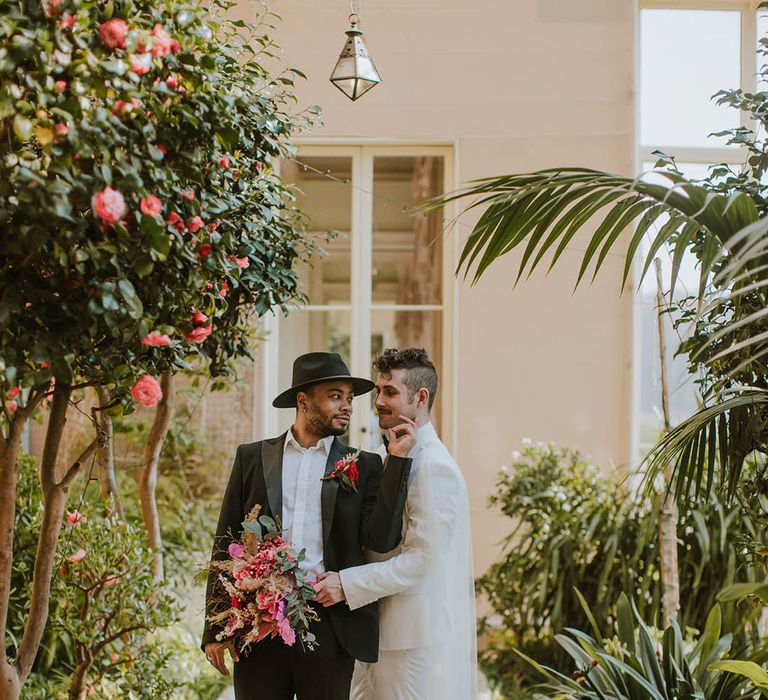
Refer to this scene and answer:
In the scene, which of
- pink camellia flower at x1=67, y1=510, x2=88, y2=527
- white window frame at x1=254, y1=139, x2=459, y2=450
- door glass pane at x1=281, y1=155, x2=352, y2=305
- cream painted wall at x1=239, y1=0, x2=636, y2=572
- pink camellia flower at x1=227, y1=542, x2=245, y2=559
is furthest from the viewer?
door glass pane at x1=281, y1=155, x2=352, y2=305

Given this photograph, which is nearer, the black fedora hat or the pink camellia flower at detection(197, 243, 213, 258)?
the pink camellia flower at detection(197, 243, 213, 258)

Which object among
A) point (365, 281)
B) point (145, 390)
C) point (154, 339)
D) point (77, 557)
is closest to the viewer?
point (154, 339)

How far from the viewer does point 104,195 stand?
6.52ft

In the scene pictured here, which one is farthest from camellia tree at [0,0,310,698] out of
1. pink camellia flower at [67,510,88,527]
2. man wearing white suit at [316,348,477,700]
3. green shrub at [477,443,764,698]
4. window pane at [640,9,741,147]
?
window pane at [640,9,741,147]

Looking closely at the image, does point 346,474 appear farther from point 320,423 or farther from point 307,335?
point 307,335

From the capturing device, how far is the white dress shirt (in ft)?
9.61

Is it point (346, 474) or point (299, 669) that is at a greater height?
point (346, 474)

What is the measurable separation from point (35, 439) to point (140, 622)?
2782 mm

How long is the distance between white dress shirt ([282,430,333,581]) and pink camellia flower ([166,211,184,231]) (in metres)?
1.03

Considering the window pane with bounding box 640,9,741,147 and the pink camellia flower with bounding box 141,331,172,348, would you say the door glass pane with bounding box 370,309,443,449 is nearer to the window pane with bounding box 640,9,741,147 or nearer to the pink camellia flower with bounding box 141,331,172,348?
the window pane with bounding box 640,9,741,147

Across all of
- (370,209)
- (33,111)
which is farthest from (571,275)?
(33,111)

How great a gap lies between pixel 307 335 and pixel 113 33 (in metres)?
4.08

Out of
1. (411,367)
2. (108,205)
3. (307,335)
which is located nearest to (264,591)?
(411,367)

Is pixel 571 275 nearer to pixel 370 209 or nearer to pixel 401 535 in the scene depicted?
pixel 370 209
